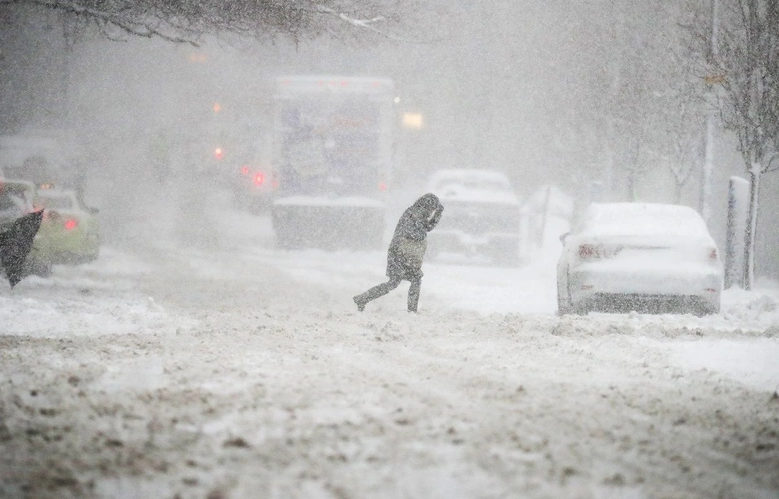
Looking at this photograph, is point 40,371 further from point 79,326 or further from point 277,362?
point 79,326

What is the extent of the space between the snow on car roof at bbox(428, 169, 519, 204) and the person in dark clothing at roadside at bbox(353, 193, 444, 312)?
290 inches

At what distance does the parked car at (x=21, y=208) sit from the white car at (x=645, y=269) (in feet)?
26.2

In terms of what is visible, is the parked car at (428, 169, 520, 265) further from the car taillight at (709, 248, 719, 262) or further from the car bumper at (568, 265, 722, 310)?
the car taillight at (709, 248, 719, 262)

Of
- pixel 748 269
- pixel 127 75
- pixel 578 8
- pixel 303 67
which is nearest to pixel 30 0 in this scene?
pixel 748 269

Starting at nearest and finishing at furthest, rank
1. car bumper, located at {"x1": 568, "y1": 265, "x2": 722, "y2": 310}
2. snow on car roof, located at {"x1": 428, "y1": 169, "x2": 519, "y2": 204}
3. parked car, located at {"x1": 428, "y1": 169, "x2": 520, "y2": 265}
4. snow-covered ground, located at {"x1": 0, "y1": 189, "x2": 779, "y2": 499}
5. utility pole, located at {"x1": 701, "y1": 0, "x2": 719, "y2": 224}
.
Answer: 1. snow-covered ground, located at {"x1": 0, "y1": 189, "x2": 779, "y2": 499}
2. car bumper, located at {"x1": 568, "y1": 265, "x2": 722, "y2": 310}
3. utility pole, located at {"x1": 701, "y1": 0, "x2": 719, "y2": 224}
4. parked car, located at {"x1": 428, "y1": 169, "x2": 520, "y2": 265}
5. snow on car roof, located at {"x1": 428, "y1": 169, "x2": 519, "y2": 204}

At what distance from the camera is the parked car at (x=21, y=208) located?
11.7m

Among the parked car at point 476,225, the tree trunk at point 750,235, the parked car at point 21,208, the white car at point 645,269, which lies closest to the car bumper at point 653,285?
the white car at point 645,269

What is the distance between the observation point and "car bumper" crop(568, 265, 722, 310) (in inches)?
362

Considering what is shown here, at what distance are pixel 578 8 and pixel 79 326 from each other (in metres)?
18.4

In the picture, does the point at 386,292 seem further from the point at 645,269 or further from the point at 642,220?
the point at 642,220

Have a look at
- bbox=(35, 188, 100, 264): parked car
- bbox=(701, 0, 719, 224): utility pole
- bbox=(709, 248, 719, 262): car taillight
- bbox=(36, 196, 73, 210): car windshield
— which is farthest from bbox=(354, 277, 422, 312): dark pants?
bbox=(36, 196, 73, 210): car windshield

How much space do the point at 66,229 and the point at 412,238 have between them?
7934mm

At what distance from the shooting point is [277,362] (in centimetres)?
603

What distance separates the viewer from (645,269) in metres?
9.24
